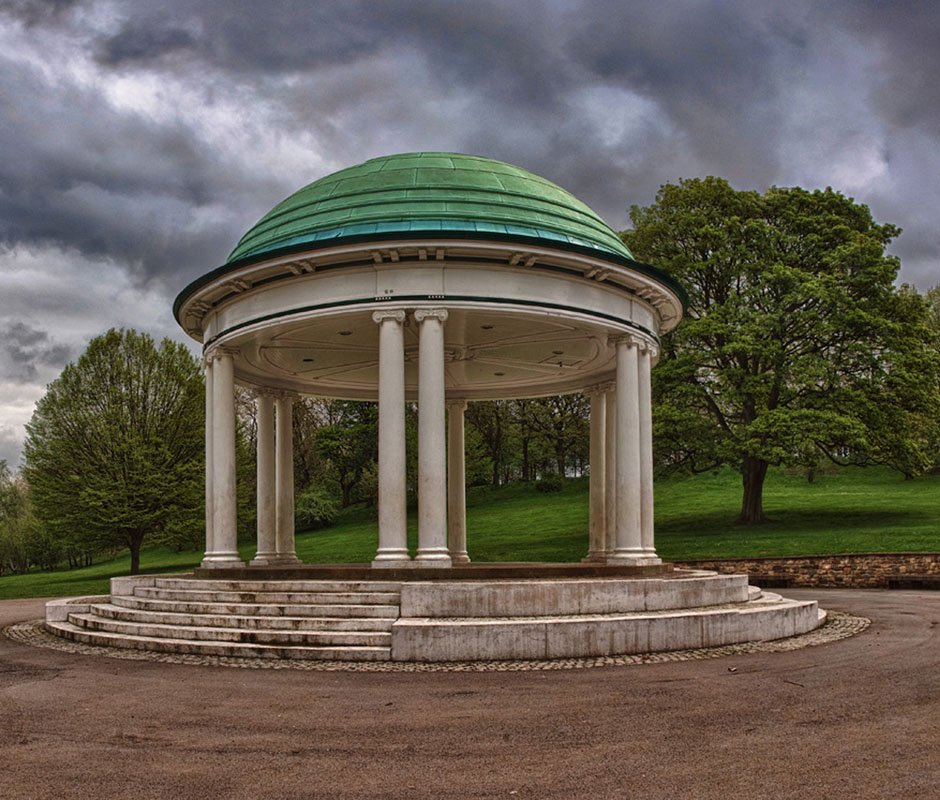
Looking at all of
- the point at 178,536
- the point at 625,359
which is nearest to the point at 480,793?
the point at 625,359

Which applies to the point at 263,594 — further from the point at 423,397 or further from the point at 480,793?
the point at 480,793

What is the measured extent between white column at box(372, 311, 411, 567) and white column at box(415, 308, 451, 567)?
43 cm

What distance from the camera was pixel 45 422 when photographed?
171 feet

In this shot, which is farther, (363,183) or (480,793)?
(363,183)

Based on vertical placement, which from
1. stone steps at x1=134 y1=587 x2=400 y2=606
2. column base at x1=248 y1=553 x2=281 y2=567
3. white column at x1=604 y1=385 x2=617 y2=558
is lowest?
column base at x1=248 y1=553 x2=281 y2=567

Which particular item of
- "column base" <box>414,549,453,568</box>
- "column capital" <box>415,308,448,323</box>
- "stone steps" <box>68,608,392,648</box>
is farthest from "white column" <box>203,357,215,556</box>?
"column capital" <box>415,308,448,323</box>

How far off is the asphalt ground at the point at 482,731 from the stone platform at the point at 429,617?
1.18 meters

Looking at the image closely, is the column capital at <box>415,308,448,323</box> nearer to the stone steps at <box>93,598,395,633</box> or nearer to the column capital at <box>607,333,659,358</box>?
the column capital at <box>607,333,659,358</box>

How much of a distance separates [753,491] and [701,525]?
372 centimetres

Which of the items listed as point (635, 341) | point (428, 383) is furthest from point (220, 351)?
point (635, 341)

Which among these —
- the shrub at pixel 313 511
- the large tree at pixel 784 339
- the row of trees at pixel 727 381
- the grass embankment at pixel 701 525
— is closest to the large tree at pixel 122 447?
the row of trees at pixel 727 381

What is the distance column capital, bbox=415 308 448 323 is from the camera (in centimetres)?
2055

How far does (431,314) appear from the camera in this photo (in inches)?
810

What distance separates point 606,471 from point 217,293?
1391cm
